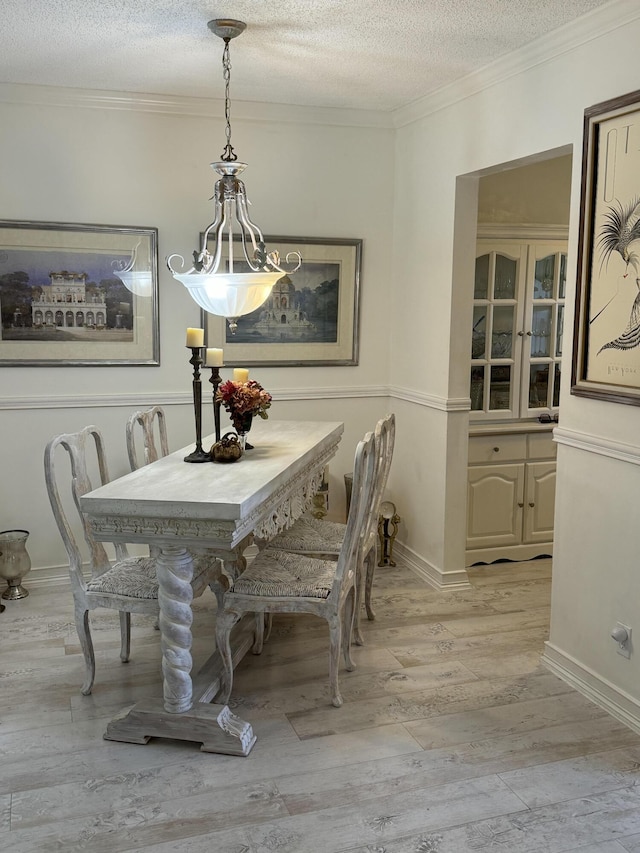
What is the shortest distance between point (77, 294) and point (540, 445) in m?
2.83

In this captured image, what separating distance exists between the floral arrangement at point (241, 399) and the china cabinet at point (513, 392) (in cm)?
172

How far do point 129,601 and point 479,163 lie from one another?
2.62 meters

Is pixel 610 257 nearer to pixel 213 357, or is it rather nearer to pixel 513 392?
pixel 213 357

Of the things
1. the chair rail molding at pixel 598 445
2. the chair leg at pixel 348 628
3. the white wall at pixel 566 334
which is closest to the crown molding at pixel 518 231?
the white wall at pixel 566 334

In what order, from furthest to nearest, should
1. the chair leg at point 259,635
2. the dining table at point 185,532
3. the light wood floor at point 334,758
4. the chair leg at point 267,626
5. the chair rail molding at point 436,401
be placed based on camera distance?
the chair rail molding at point 436,401
the chair leg at point 267,626
the chair leg at point 259,635
the dining table at point 185,532
the light wood floor at point 334,758

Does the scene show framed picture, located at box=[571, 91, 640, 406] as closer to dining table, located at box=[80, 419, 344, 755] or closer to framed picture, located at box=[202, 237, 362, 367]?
dining table, located at box=[80, 419, 344, 755]

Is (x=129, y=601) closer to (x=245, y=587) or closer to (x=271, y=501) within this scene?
(x=245, y=587)

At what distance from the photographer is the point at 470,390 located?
4543mm

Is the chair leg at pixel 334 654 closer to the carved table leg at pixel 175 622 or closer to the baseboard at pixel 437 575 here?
the carved table leg at pixel 175 622

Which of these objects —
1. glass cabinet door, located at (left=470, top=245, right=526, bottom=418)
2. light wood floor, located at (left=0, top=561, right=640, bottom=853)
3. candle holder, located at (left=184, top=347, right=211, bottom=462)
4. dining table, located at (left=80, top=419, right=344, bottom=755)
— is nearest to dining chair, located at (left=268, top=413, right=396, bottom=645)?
light wood floor, located at (left=0, top=561, right=640, bottom=853)

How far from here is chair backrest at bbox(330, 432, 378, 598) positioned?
2846 mm

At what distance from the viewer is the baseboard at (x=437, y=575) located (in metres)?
4.30

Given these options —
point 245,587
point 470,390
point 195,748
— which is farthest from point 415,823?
point 470,390

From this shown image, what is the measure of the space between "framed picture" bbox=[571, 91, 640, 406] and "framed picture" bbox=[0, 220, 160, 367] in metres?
2.37
